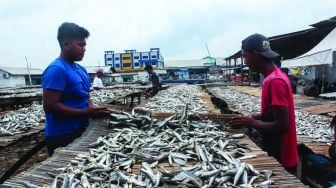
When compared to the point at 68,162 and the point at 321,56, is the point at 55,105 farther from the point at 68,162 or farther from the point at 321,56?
the point at 321,56

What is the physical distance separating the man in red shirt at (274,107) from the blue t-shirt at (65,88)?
6.44 feet

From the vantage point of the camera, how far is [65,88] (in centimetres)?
409

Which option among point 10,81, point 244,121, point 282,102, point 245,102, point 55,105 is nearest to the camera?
point 282,102

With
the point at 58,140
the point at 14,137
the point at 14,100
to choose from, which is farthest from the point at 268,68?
the point at 14,100

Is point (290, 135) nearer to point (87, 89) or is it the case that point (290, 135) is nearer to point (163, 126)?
point (163, 126)

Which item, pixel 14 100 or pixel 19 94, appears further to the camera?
pixel 19 94

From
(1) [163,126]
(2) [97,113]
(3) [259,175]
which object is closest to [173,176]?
(3) [259,175]

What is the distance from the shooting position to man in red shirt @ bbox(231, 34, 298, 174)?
3.48 meters

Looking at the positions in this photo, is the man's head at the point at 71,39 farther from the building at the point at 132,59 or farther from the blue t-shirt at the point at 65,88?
the building at the point at 132,59

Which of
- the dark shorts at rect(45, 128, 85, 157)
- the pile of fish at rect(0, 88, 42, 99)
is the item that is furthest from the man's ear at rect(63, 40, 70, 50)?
the pile of fish at rect(0, 88, 42, 99)

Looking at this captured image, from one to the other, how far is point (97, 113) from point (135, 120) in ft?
3.35

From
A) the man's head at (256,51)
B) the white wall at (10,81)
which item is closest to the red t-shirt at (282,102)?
the man's head at (256,51)

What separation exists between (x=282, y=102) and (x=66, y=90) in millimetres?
2371

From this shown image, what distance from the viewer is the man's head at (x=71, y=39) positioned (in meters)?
4.12
